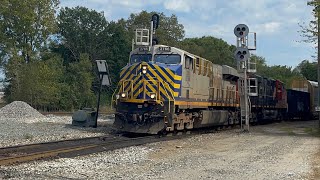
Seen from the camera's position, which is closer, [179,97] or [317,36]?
[179,97]

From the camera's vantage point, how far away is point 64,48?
65812 millimetres

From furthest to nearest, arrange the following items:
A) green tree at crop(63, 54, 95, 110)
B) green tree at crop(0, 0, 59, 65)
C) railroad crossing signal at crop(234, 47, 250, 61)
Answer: green tree at crop(63, 54, 95, 110), green tree at crop(0, 0, 59, 65), railroad crossing signal at crop(234, 47, 250, 61)

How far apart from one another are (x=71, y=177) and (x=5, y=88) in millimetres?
43743

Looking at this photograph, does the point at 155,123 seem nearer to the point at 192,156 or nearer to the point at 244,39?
the point at 192,156

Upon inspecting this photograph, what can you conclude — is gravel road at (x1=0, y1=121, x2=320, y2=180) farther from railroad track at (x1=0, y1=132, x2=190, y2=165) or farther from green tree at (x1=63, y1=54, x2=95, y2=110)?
green tree at (x1=63, y1=54, x2=95, y2=110)

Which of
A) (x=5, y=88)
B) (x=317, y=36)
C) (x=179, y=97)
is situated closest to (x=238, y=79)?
(x=317, y=36)

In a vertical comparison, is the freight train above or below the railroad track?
above

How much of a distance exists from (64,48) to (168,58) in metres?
52.4

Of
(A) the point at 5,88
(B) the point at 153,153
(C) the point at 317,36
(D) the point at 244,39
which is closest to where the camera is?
(B) the point at 153,153

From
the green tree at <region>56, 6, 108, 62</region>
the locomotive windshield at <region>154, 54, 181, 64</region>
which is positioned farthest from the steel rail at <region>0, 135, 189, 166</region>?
the green tree at <region>56, 6, 108, 62</region>

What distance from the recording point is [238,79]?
23.4m

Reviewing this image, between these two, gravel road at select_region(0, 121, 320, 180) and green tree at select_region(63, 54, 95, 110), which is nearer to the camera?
gravel road at select_region(0, 121, 320, 180)

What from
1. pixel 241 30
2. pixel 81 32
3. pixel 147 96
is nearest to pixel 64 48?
pixel 81 32

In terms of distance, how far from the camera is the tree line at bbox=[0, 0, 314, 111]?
4338 centimetres
